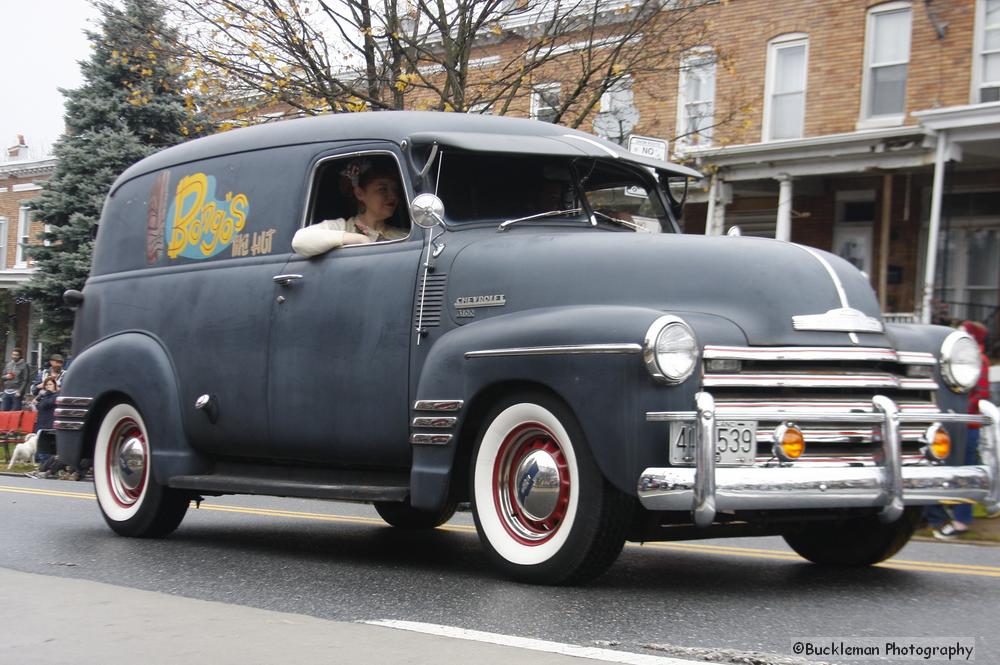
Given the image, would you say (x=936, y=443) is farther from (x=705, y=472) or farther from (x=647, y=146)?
(x=647, y=146)

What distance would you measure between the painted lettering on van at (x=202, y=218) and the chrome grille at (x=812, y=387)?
3.71 m

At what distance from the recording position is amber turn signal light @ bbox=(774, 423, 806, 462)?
17.6ft

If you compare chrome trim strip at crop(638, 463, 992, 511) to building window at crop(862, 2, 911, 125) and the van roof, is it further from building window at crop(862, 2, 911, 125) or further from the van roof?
building window at crop(862, 2, 911, 125)

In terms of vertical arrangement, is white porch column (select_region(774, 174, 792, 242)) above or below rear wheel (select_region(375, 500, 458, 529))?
above

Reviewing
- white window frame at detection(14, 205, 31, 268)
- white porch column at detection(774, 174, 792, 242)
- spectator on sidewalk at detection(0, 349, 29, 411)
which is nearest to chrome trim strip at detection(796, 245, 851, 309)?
white porch column at detection(774, 174, 792, 242)

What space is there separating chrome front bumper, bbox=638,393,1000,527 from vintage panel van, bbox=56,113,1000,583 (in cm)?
1

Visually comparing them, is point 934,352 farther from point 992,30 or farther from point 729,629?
point 992,30

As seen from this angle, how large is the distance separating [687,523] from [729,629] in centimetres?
104

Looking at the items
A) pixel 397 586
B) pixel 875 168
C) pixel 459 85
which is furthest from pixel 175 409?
pixel 875 168

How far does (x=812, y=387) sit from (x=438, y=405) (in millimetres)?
1766

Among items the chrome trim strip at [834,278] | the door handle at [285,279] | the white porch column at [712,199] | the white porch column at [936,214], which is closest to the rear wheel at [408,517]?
the door handle at [285,279]

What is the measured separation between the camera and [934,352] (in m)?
6.12

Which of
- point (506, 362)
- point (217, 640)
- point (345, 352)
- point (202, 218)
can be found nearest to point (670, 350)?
point (506, 362)

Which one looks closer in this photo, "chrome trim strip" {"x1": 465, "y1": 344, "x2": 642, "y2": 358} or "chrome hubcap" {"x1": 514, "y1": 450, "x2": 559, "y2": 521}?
"chrome trim strip" {"x1": 465, "y1": 344, "x2": 642, "y2": 358}
